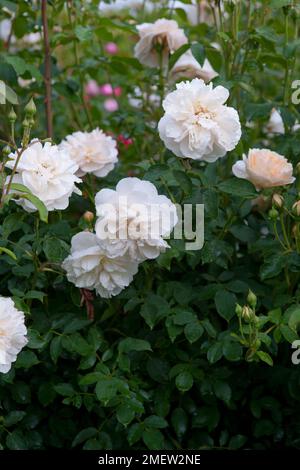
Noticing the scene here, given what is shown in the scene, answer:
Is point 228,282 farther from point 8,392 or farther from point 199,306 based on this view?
point 8,392

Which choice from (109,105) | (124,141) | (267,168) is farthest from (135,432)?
(109,105)

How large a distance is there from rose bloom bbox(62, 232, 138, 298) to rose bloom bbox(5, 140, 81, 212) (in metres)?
0.09

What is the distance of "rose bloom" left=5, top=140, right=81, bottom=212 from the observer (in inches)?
57.9

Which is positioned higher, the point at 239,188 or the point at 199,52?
the point at 199,52

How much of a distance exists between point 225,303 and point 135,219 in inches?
13.3

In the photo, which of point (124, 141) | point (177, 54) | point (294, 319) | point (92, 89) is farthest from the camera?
point (92, 89)

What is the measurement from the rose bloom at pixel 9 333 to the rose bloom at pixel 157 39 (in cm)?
88

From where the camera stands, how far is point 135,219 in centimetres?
143

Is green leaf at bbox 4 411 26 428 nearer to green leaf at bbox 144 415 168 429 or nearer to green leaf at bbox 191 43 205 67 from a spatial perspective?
green leaf at bbox 144 415 168 429

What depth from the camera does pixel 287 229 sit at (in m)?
1.80

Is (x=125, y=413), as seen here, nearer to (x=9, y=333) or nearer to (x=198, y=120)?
(x=9, y=333)

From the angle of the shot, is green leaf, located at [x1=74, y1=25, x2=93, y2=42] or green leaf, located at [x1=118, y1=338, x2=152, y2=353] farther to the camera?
green leaf, located at [x1=74, y1=25, x2=93, y2=42]

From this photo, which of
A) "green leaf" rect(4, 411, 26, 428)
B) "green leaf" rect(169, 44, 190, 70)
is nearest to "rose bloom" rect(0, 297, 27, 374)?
"green leaf" rect(4, 411, 26, 428)
